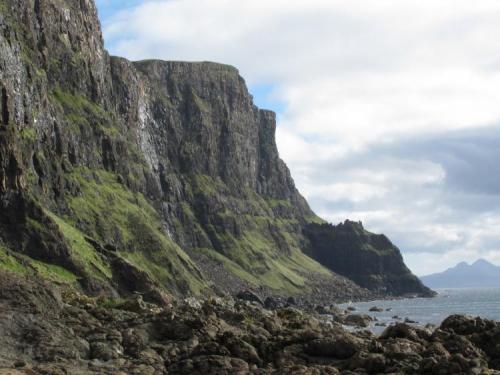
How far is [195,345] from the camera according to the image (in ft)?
161

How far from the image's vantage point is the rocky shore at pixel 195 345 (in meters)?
42.5

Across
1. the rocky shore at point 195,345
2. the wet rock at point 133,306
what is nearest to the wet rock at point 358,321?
the wet rock at point 133,306

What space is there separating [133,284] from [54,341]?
133m

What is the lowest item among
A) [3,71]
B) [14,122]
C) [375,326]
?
Result: [375,326]

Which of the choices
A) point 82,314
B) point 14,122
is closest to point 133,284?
point 14,122

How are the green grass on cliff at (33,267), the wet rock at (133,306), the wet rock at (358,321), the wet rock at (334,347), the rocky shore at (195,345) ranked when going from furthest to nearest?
the wet rock at (358,321), the green grass on cliff at (33,267), the wet rock at (133,306), the wet rock at (334,347), the rocky shore at (195,345)

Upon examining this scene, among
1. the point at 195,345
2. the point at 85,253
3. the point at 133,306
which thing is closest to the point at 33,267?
the point at 85,253

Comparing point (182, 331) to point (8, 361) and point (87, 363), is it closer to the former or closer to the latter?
point (87, 363)

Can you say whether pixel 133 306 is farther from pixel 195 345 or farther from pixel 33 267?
pixel 33 267

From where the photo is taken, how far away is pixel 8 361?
39844 millimetres

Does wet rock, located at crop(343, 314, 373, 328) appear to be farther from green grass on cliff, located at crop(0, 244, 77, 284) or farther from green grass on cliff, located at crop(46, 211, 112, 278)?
green grass on cliff, located at crop(0, 244, 77, 284)

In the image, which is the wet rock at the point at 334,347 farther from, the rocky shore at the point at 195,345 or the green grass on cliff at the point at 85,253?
the green grass on cliff at the point at 85,253

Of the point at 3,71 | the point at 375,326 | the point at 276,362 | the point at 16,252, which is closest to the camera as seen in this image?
the point at 276,362

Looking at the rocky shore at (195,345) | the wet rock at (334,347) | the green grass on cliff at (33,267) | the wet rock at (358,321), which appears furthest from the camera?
the wet rock at (358,321)
